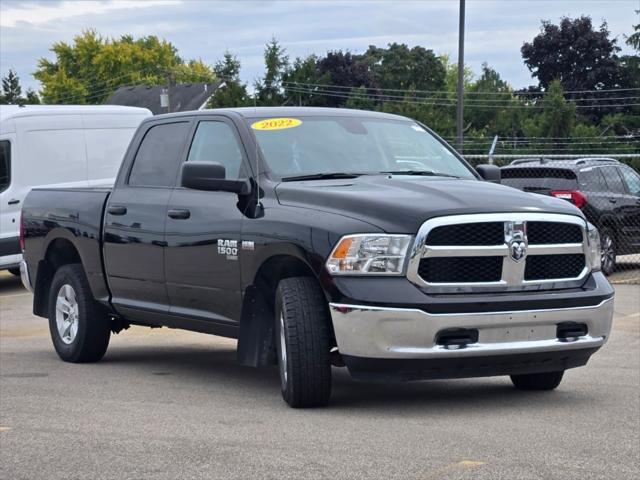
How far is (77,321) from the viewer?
10.2 m

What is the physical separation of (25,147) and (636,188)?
9000 millimetres

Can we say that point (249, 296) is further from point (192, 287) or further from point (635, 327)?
point (635, 327)

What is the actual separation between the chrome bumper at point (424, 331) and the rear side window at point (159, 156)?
255 cm

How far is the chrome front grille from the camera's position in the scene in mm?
7039

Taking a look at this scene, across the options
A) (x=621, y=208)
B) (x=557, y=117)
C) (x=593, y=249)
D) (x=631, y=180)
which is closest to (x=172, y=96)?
(x=557, y=117)

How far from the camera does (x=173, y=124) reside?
9484mm

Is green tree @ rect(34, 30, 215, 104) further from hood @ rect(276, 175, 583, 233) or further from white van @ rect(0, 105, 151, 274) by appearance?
hood @ rect(276, 175, 583, 233)

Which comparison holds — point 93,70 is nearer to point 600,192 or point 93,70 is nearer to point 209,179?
point 600,192

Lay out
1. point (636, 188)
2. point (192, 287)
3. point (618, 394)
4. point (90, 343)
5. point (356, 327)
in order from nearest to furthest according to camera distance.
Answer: point (356, 327) < point (618, 394) < point (192, 287) < point (90, 343) < point (636, 188)

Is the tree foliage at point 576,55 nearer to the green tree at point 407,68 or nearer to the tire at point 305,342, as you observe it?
the green tree at point 407,68

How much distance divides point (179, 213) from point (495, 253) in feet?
7.97

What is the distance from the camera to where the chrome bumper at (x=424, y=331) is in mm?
6961

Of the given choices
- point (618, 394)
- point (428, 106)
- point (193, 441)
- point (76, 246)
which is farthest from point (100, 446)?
point (428, 106)

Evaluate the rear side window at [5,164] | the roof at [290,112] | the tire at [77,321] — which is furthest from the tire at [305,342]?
the rear side window at [5,164]
